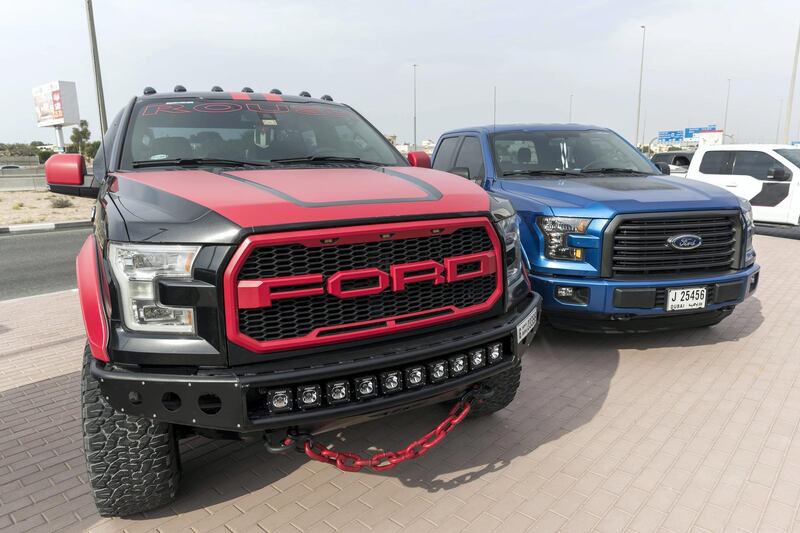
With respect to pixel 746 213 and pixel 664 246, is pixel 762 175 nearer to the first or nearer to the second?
pixel 746 213

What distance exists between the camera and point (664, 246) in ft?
14.1

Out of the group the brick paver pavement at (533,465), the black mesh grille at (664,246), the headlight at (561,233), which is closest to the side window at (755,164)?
the black mesh grille at (664,246)

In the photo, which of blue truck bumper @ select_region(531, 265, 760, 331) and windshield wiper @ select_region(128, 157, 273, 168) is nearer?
windshield wiper @ select_region(128, 157, 273, 168)

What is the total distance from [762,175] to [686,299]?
895 centimetres

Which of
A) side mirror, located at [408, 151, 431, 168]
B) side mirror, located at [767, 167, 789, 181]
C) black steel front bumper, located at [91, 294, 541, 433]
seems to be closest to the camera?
black steel front bumper, located at [91, 294, 541, 433]

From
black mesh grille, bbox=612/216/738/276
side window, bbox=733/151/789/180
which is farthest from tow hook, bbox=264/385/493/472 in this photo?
side window, bbox=733/151/789/180

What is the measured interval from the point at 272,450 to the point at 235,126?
2.01 metres

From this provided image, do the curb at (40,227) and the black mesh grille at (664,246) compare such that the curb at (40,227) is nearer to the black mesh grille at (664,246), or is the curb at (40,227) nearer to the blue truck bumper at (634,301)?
the blue truck bumper at (634,301)

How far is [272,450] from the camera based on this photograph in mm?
2363

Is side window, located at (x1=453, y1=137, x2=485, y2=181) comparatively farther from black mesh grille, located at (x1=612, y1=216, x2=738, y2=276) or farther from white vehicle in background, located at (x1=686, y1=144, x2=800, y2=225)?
white vehicle in background, located at (x1=686, y1=144, x2=800, y2=225)

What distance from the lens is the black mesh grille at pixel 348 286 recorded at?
2.18 m

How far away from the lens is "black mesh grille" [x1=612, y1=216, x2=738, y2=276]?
429cm

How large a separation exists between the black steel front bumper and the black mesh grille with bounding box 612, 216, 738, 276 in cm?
242

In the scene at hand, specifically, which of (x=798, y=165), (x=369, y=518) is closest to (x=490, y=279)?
(x=369, y=518)
